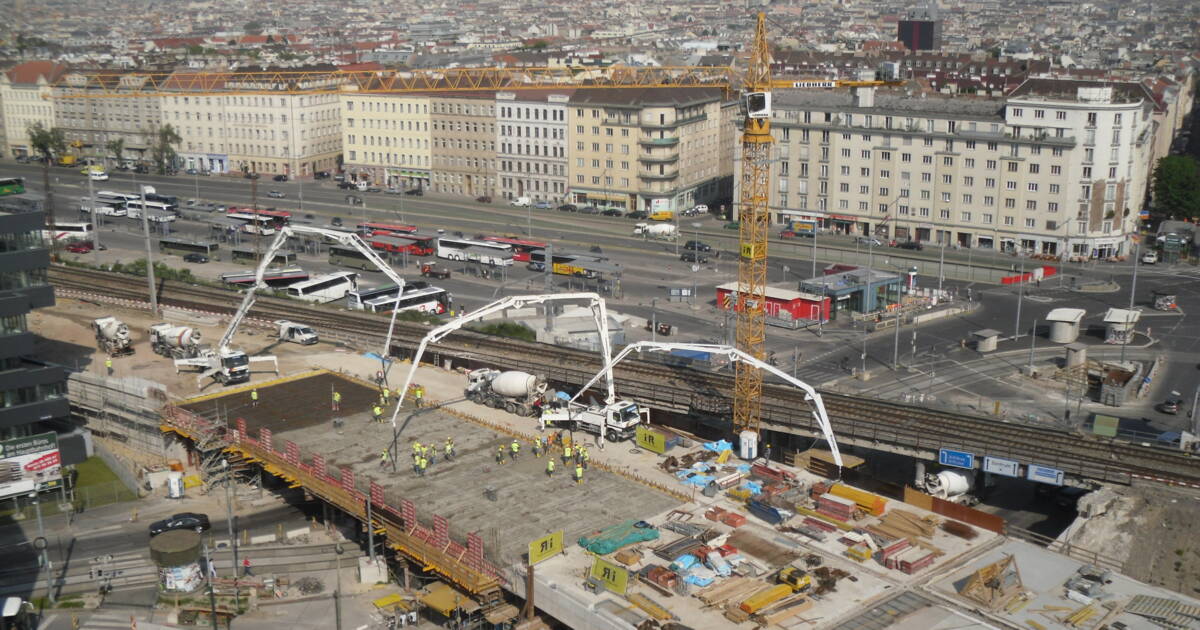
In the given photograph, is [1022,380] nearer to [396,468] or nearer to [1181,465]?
[1181,465]

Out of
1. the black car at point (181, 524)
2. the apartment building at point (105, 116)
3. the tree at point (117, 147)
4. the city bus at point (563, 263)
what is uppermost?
the apartment building at point (105, 116)

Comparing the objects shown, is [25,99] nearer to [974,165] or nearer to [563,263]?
[563,263]

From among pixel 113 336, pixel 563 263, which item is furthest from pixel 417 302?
pixel 113 336

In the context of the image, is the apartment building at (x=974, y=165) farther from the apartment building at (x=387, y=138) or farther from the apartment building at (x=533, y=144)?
the apartment building at (x=387, y=138)

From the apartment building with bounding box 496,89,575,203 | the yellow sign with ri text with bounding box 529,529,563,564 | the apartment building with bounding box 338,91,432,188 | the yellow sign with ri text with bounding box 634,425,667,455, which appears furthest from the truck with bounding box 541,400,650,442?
the apartment building with bounding box 338,91,432,188

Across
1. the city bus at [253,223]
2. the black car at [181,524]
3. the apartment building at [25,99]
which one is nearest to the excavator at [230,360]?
the black car at [181,524]
